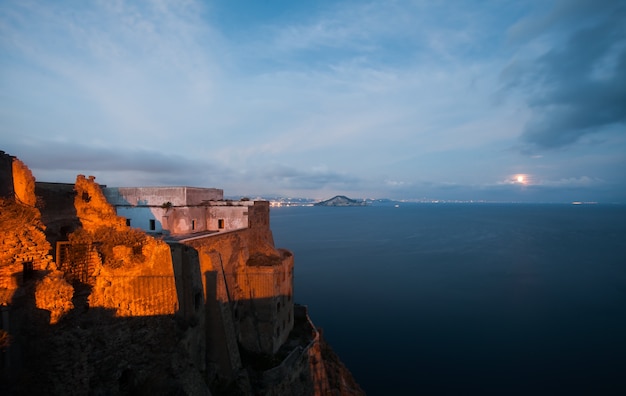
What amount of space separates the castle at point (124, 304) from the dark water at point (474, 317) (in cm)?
1757

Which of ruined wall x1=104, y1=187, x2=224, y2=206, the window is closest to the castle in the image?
the window

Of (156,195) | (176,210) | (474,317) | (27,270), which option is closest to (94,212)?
(27,270)

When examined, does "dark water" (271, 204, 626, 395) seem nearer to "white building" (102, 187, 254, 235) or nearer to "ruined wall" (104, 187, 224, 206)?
"white building" (102, 187, 254, 235)

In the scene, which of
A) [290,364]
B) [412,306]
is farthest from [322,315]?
[290,364]

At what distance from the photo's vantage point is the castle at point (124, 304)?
7.64 m

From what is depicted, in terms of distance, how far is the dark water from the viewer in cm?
3055

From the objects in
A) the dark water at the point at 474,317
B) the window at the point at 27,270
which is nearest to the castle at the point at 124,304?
the window at the point at 27,270

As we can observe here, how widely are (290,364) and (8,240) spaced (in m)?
14.6

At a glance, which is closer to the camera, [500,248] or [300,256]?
[300,256]

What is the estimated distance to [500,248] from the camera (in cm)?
8250

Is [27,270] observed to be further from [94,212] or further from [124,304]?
[94,212]

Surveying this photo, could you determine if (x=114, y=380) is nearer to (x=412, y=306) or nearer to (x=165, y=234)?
(x=165, y=234)

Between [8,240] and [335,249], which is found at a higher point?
[8,240]

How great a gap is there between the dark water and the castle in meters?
17.6
